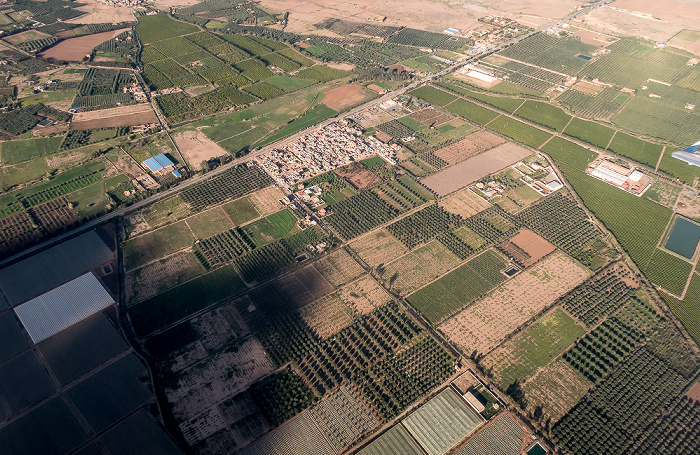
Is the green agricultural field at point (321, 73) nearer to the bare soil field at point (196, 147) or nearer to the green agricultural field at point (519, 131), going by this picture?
the bare soil field at point (196, 147)

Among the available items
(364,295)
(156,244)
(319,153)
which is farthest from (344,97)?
(364,295)

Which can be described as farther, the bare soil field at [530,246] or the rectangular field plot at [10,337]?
the bare soil field at [530,246]

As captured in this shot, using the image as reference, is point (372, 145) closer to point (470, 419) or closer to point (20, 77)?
point (470, 419)

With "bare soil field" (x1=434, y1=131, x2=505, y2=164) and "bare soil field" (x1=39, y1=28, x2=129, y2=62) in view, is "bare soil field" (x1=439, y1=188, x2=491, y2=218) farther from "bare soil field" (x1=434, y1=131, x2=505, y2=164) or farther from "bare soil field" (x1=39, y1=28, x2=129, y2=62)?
"bare soil field" (x1=39, y1=28, x2=129, y2=62)

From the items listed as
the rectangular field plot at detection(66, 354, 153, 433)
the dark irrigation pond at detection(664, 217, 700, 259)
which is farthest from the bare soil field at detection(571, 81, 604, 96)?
the rectangular field plot at detection(66, 354, 153, 433)

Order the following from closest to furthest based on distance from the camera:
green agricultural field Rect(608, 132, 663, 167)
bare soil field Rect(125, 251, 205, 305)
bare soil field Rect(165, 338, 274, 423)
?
bare soil field Rect(165, 338, 274, 423)
bare soil field Rect(125, 251, 205, 305)
green agricultural field Rect(608, 132, 663, 167)

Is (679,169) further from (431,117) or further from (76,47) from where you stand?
(76,47)

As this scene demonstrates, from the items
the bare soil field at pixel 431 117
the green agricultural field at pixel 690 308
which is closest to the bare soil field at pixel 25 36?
the bare soil field at pixel 431 117

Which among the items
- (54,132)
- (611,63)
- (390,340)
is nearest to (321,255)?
(390,340)
